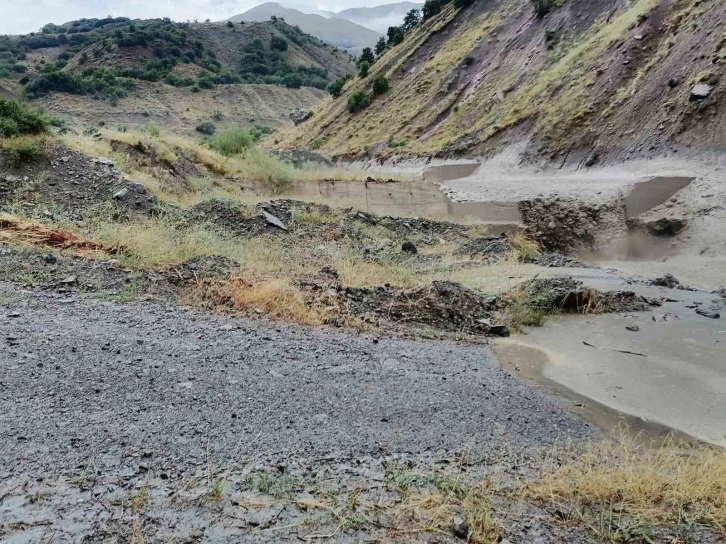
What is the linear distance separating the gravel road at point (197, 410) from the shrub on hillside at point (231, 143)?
611 inches

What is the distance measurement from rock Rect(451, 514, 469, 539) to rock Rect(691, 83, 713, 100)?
1756 cm

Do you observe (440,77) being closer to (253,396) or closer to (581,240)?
(581,240)

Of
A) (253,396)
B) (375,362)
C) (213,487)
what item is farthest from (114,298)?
(213,487)

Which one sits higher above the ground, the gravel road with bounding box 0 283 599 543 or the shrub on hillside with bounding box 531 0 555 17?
the shrub on hillside with bounding box 531 0 555 17

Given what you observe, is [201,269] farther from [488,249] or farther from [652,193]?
[652,193]

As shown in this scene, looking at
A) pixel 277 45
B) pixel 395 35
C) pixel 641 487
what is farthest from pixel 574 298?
pixel 277 45

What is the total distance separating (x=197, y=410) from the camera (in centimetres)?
353

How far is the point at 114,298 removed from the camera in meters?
5.38

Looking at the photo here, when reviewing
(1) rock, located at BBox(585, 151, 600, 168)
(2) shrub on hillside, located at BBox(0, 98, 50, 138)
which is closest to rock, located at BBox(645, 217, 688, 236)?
(1) rock, located at BBox(585, 151, 600, 168)

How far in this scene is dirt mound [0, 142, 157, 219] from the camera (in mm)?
9445

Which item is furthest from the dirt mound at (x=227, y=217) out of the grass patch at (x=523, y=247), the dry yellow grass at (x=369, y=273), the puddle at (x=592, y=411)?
the puddle at (x=592, y=411)

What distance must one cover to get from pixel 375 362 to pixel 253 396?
1.45 meters

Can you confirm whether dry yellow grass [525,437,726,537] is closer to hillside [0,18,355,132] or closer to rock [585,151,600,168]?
rock [585,151,600,168]

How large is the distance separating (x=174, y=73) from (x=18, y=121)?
64.7 metres
